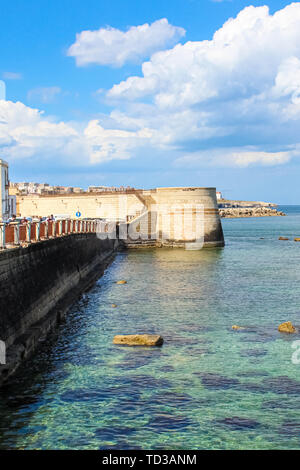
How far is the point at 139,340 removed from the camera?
61.2 feet

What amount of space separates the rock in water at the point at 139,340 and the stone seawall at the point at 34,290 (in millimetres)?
2972

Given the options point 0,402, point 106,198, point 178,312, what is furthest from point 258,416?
point 106,198

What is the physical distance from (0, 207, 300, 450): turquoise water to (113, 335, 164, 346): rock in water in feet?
1.29

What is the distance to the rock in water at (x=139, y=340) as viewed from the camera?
60.4 feet

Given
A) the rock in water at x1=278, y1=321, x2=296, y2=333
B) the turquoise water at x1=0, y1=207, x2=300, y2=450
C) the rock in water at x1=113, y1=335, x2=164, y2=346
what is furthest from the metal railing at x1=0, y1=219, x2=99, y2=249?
the rock in water at x1=278, y1=321, x2=296, y2=333

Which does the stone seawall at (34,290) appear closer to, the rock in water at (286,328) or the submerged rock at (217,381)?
the submerged rock at (217,381)

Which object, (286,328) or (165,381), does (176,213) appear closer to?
(286,328)

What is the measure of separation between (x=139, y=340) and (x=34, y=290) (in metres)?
4.66

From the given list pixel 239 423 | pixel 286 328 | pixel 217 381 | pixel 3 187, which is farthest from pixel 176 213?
pixel 239 423

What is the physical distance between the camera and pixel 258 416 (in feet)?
40.5
